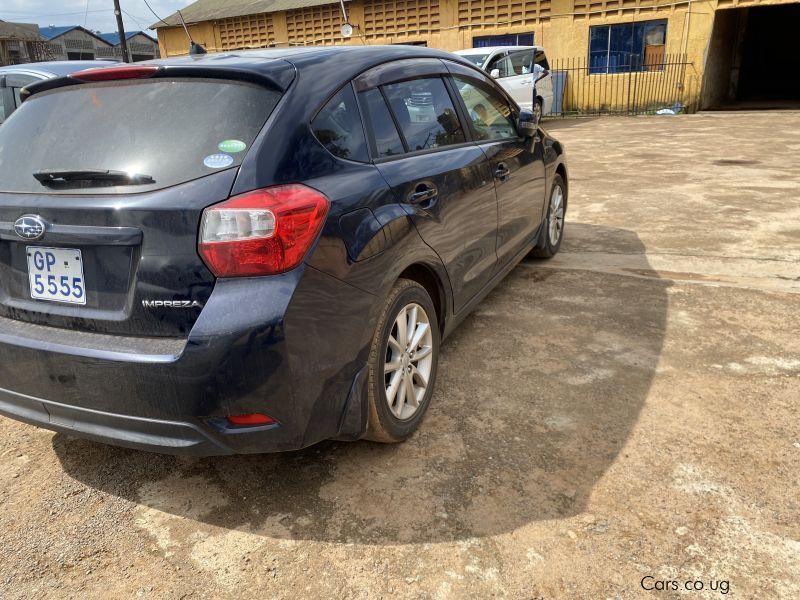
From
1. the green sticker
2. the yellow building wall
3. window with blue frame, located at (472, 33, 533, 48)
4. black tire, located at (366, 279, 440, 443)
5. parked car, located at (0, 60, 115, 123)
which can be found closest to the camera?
the green sticker

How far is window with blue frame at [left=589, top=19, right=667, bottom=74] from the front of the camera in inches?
706

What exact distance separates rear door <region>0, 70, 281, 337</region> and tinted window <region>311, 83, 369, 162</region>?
0.21 metres

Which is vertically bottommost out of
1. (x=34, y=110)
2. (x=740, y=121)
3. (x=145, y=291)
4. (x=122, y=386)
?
(x=740, y=121)

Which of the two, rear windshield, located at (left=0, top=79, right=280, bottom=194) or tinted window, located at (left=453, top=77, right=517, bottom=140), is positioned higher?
rear windshield, located at (left=0, top=79, right=280, bottom=194)

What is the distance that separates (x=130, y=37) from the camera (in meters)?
47.4

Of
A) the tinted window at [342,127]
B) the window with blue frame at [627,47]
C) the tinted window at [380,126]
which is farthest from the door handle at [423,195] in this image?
the window with blue frame at [627,47]

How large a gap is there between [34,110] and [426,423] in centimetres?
212

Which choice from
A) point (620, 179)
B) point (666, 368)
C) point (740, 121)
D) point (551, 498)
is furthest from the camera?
point (740, 121)

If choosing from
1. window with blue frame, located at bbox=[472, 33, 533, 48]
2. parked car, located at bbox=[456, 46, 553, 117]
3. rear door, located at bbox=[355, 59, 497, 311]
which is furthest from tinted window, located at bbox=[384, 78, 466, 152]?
window with blue frame, located at bbox=[472, 33, 533, 48]

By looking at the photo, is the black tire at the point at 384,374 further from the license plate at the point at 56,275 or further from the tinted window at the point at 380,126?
the license plate at the point at 56,275

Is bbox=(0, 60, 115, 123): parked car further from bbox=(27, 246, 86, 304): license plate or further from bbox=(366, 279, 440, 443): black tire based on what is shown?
bbox=(366, 279, 440, 443): black tire

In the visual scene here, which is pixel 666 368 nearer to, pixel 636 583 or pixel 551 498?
pixel 551 498

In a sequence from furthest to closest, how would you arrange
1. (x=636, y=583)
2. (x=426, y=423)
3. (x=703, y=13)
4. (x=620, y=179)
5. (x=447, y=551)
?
(x=703, y=13)
(x=620, y=179)
(x=426, y=423)
(x=447, y=551)
(x=636, y=583)

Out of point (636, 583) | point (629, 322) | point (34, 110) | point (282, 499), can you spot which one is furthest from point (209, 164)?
point (629, 322)
